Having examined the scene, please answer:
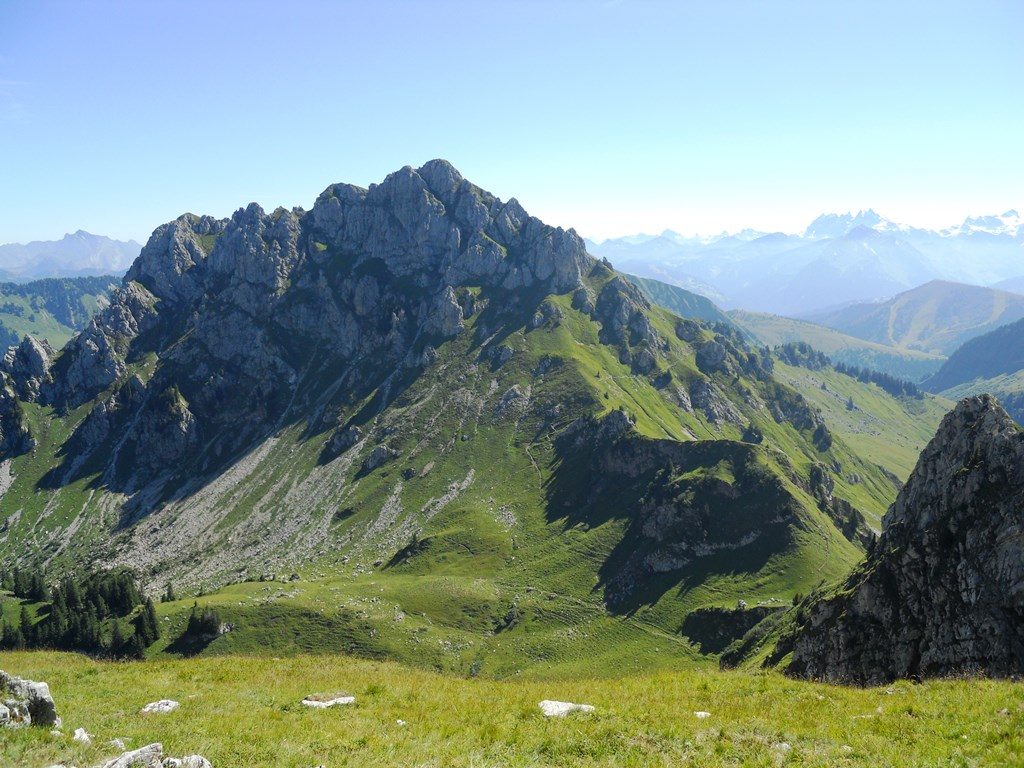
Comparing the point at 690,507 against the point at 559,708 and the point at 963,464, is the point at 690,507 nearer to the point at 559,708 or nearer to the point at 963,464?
the point at 963,464

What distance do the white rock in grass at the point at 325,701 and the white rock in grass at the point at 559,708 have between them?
8919mm

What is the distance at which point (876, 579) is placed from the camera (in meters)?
53.8

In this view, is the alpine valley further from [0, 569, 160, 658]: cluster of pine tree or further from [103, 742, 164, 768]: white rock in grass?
[0, 569, 160, 658]: cluster of pine tree

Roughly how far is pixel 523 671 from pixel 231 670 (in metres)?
94.4

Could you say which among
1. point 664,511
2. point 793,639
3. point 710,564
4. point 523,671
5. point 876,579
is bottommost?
point 523,671

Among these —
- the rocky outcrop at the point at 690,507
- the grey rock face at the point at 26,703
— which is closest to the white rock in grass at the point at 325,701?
the grey rock face at the point at 26,703

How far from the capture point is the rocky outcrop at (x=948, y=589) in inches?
1610

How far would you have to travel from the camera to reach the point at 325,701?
2667cm

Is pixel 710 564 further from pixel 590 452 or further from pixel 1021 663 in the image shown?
pixel 1021 663

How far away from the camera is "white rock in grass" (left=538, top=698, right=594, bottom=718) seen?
24248 millimetres

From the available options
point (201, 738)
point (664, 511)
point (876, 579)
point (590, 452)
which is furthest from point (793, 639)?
point (590, 452)

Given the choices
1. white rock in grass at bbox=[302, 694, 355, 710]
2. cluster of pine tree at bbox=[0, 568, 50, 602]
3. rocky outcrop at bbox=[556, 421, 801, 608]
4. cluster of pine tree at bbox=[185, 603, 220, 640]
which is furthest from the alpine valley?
cluster of pine tree at bbox=[0, 568, 50, 602]

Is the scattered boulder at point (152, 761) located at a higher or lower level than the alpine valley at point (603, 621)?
higher

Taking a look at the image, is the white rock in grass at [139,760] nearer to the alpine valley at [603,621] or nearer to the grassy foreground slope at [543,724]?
the alpine valley at [603,621]
